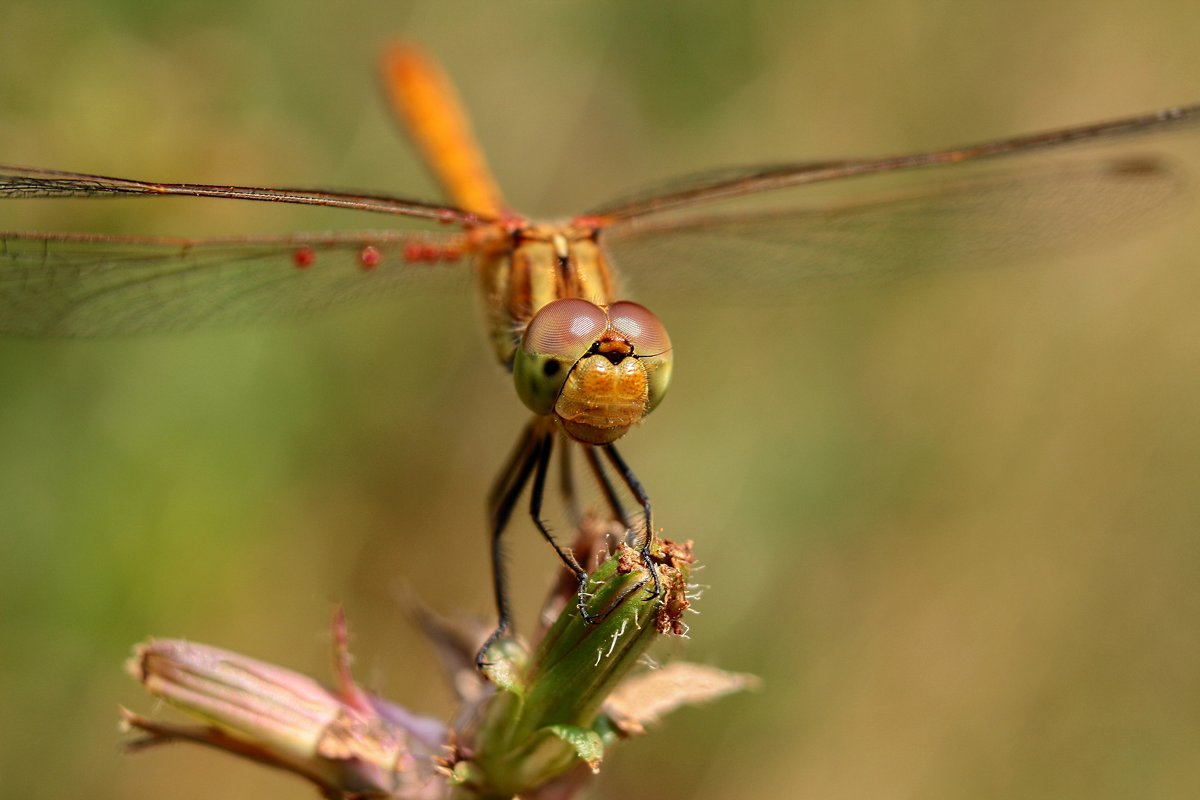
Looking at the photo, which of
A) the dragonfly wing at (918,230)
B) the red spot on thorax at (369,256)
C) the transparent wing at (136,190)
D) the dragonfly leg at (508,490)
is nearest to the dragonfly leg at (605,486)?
the dragonfly leg at (508,490)

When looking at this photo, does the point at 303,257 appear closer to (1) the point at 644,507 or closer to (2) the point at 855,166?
(1) the point at 644,507

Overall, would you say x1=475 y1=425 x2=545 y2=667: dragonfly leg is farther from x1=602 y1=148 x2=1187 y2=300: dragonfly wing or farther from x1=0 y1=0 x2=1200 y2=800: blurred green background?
x1=0 y1=0 x2=1200 y2=800: blurred green background

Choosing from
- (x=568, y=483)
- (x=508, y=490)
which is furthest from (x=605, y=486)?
(x=568, y=483)

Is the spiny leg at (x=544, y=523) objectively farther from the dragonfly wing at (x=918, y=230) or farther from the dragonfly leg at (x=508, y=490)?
the dragonfly wing at (x=918, y=230)

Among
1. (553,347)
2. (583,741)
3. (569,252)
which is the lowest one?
(583,741)

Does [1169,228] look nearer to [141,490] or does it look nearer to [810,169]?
[810,169]

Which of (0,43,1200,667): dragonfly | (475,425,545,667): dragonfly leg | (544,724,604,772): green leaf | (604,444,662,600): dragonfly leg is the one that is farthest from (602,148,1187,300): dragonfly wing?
(544,724,604,772): green leaf

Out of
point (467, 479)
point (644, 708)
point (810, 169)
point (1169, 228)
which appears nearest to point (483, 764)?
point (644, 708)
